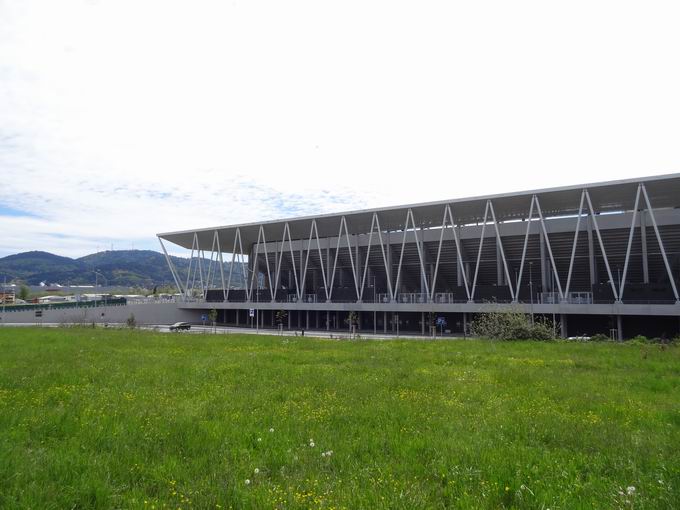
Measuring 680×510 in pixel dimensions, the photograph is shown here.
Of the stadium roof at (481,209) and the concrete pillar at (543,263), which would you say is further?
the concrete pillar at (543,263)

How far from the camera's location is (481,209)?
2184 inches

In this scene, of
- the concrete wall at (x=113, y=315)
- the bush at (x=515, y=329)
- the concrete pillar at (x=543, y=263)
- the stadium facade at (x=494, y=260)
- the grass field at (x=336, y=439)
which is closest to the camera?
the grass field at (x=336, y=439)

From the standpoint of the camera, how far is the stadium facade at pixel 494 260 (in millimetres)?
45781

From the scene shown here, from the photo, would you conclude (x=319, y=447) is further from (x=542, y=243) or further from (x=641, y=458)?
(x=542, y=243)

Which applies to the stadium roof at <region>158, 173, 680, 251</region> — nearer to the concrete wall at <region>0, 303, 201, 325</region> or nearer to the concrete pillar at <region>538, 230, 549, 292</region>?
the concrete pillar at <region>538, 230, 549, 292</region>

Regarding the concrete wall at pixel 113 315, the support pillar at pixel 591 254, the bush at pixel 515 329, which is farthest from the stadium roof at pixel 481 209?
the bush at pixel 515 329

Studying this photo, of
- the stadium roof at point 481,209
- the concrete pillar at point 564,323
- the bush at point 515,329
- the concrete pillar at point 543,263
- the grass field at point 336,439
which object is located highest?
the stadium roof at point 481,209

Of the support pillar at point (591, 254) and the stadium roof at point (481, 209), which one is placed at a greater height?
the stadium roof at point (481, 209)

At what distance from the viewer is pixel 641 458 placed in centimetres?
680

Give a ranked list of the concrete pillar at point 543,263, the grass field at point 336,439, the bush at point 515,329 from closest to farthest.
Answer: the grass field at point 336,439 < the bush at point 515,329 < the concrete pillar at point 543,263

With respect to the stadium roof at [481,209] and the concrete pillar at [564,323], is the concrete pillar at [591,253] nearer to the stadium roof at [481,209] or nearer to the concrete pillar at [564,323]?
the stadium roof at [481,209]

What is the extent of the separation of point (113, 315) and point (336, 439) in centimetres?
7428

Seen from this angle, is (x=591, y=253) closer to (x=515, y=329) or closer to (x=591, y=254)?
(x=591, y=254)

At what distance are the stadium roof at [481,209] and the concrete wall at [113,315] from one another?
12.9 m
